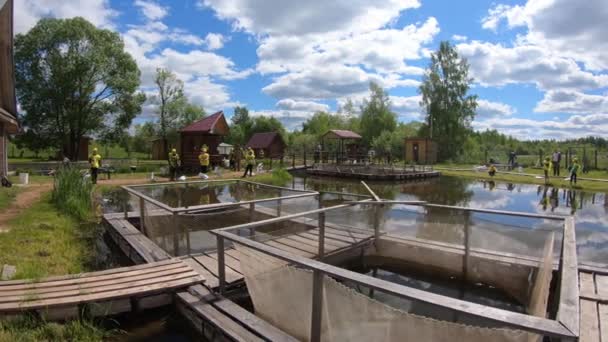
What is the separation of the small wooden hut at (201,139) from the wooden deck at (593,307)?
22991mm

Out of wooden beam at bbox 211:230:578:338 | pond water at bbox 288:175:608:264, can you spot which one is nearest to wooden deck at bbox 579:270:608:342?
pond water at bbox 288:175:608:264

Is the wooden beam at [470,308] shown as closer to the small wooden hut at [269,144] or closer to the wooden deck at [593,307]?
the wooden deck at [593,307]

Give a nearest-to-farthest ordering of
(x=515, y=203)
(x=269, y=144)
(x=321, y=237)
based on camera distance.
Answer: (x=321, y=237), (x=515, y=203), (x=269, y=144)

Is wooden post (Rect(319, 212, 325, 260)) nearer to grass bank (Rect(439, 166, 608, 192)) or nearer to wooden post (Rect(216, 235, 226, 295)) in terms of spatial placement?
wooden post (Rect(216, 235, 226, 295))

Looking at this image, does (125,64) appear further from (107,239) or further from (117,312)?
(117,312)

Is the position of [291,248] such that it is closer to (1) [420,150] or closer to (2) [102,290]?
(2) [102,290]

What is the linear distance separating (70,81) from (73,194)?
23676 mm

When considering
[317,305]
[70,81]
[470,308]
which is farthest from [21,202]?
[70,81]

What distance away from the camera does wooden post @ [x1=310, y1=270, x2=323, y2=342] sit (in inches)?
118

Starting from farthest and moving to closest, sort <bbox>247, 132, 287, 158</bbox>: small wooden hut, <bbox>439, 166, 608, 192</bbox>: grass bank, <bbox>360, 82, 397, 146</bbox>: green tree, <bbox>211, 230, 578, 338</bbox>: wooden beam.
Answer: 1. <bbox>360, 82, 397, 146</bbox>: green tree
2. <bbox>247, 132, 287, 158</bbox>: small wooden hut
3. <bbox>439, 166, 608, 192</bbox>: grass bank
4. <bbox>211, 230, 578, 338</bbox>: wooden beam

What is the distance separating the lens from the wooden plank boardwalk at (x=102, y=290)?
4148mm

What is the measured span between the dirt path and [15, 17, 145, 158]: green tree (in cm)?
1841

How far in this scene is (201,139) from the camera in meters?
26.0

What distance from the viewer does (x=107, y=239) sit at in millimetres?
8664
